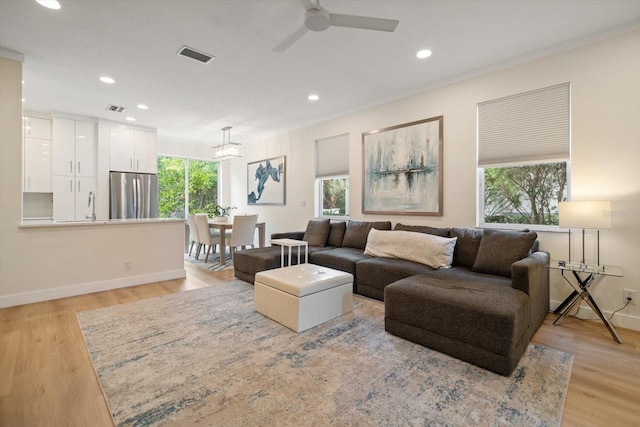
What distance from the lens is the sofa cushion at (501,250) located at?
277 centimetres

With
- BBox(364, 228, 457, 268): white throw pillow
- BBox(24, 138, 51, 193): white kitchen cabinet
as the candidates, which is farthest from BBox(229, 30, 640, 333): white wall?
BBox(24, 138, 51, 193): white kitchen cabinet

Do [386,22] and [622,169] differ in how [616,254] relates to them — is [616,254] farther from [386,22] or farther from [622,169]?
[386,22]

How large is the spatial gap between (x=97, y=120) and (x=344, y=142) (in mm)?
4690

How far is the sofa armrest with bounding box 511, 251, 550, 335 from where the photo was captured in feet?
7.39

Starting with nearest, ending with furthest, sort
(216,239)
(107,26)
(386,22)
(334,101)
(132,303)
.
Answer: (386,22)
(107,26)
(132,303)
(334,101)
(216,239)

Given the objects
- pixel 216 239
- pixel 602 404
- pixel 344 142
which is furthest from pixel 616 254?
pixel 216 239

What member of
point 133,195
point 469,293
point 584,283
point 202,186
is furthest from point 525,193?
point 202,186

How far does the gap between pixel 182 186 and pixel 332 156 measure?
423cm

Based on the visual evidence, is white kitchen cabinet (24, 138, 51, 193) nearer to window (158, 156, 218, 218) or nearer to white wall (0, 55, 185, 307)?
window (158, 156, 218, 218)

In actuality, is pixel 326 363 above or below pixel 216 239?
below

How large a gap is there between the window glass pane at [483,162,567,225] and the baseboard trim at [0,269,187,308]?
4.40 meters

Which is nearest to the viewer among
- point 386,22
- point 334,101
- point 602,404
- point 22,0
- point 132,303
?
point 602,404

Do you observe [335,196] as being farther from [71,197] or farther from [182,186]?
[71,197]

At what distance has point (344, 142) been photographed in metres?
5.03
